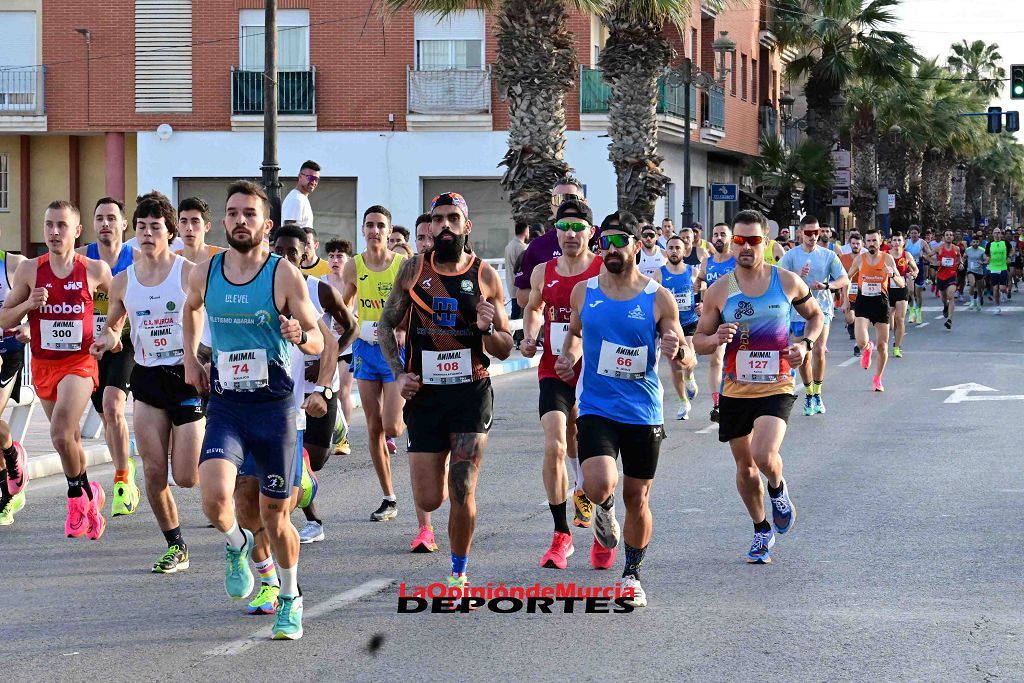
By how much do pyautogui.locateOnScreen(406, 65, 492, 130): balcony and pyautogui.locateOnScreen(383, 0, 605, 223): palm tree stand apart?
11123 millimetres

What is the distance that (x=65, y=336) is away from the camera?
9086 mm

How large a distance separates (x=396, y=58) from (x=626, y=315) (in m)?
30.0

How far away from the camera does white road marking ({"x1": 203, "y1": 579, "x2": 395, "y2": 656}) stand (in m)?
6.14

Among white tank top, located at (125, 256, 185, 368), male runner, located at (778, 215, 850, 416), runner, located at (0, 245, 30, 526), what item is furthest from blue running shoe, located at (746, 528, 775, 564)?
male runner, located at (778, 215, 850, 416)

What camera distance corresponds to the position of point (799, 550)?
8398mm

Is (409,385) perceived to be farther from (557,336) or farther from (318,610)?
(557,336)

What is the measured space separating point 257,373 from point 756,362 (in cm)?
300

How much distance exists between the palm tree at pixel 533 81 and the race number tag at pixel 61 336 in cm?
1517

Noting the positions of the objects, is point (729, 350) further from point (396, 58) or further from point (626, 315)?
point (396, 58)

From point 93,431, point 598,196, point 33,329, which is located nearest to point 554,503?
point 33,329

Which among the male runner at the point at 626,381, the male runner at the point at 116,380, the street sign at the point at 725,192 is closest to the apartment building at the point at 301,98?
the street sign at the point at 725,192

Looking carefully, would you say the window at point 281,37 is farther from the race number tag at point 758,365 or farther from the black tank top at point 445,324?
the black tank top at point 445,324

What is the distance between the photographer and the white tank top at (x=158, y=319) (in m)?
8.05

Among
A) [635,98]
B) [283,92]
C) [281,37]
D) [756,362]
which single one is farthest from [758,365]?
[281,37]
